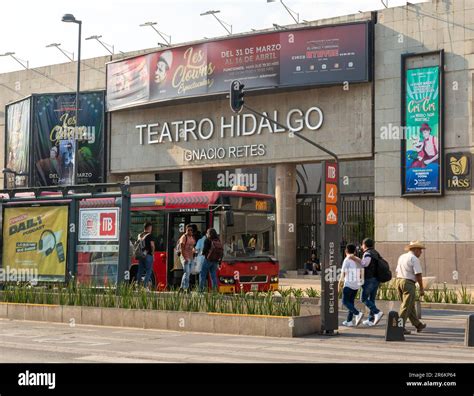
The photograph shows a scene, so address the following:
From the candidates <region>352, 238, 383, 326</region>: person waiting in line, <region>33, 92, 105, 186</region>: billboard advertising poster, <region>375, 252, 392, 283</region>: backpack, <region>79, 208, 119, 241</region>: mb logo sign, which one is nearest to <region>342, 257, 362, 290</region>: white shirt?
<region>352, 238, 383, 326</region>: person waiting in line

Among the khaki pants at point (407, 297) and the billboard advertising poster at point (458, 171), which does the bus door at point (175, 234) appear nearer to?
the khaki pants at point (407, 297)

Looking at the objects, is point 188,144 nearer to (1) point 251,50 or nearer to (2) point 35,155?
(1) point 251,50

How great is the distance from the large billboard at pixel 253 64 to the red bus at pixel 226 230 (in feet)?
50.8

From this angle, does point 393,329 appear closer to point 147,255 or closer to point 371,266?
point 371,266

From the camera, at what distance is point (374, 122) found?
1560 inches

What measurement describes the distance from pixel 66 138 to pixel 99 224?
3273cm

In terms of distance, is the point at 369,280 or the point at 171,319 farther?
the point at 369,280

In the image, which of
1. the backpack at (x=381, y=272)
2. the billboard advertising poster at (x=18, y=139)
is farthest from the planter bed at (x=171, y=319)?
the billboard advertising poster at (x=18, y=139)

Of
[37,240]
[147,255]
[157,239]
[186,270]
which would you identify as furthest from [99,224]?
[157,239]

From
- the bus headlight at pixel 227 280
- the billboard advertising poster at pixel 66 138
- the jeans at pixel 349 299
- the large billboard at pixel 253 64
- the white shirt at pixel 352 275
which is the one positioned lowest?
the jeans at pixel 349 299

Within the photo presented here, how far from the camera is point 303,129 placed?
138ft

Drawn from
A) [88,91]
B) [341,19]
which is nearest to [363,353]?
[341,19]

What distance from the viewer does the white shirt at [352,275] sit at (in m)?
17.4

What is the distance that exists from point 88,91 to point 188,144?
881 cm
